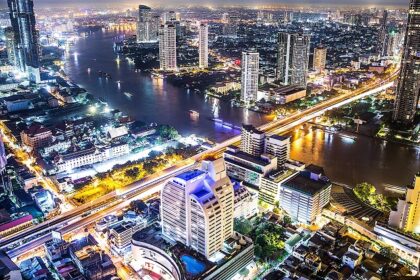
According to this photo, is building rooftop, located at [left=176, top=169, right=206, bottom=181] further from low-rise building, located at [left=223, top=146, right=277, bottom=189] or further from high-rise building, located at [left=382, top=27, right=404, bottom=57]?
high-rise building, located at [left=382, top=27, right=404, bottom=57]

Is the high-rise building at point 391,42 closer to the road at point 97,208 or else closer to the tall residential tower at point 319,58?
the tall residential tower at point 319,58

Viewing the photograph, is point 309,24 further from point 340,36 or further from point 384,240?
point 384,240

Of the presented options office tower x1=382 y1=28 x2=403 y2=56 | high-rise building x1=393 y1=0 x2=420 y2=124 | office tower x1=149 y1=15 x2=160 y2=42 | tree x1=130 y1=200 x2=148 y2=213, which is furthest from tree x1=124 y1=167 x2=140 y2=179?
office tower x1=149 y1=15 x2=160 y2=42

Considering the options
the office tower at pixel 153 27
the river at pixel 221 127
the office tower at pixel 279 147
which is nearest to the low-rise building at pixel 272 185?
the office tower at pixel 279 147

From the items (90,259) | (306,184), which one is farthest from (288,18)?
(90,259)

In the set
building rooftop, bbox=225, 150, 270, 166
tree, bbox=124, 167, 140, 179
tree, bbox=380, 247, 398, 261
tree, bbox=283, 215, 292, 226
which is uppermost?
building rooftop, bbox=225, 150, 270, 166

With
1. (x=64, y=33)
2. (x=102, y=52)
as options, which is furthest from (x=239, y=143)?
(x=64, y=33)

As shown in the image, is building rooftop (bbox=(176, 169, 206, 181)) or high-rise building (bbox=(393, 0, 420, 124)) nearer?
building rooftop (bbox=(176, 169, 206, 181))

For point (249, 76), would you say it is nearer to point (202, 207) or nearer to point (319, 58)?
point (319, 58)
